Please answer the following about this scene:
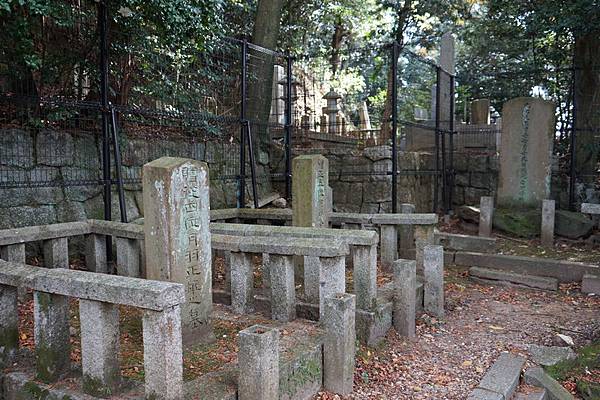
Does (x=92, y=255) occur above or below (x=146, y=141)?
below

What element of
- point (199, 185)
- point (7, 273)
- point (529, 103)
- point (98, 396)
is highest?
point (529, 103)

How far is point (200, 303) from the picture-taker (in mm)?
3734

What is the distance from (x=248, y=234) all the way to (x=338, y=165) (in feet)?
17.2

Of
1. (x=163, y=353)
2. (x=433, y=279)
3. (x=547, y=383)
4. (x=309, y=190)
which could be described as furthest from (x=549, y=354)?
(x=163, y=353)

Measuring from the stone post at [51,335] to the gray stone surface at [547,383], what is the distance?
3.65 metres

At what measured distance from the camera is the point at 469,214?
9844 millimetres

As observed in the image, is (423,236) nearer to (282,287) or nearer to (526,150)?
(282,287)

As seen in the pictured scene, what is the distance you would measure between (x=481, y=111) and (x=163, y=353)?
12934mm

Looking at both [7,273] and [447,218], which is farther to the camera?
[447,218]

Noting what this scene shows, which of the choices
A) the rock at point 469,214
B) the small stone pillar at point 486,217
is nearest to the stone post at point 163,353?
the small stone pillar at point 486,217

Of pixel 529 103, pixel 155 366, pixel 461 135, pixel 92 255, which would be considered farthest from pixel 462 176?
pixel 155 366

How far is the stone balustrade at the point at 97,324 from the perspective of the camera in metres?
2.54

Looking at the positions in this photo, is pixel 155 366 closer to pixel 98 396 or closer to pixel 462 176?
pixel 98 396

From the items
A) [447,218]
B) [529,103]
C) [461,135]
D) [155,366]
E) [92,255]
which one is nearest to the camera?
[155,366]
